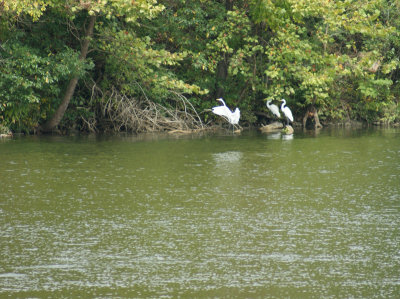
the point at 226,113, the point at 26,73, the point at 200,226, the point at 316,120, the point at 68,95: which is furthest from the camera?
the point at 316,120

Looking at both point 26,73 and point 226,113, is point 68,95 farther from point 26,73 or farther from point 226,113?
A: point 226,113

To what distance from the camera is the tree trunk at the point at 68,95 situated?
20.4m

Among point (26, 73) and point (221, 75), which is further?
point (221, 75)

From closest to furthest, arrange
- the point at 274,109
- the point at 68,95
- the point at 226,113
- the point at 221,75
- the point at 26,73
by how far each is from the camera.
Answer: the point at 26,73 → the point at 68,95 → the point at 226,113 → the point at 274,109 → the point at 221,75

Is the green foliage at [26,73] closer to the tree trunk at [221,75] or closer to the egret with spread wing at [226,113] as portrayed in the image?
the egret with spread wing at [226,113]

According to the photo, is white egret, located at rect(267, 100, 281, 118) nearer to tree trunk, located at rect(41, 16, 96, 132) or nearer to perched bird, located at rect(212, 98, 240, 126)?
perched bird, located at rect(212, 98, 240, 126)

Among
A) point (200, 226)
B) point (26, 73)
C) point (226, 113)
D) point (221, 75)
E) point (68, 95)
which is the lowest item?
point (200, 226)

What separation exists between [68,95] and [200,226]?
1381 centimetres

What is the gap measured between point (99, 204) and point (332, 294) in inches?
171

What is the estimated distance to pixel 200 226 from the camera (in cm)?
792

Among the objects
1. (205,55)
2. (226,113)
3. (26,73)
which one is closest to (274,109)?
(226,113)

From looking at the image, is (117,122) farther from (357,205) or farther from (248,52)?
(357,205)

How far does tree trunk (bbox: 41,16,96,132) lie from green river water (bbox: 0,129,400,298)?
6.21 metres

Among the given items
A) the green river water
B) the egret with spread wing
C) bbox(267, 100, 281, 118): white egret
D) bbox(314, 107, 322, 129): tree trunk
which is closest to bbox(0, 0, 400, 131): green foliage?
bbox(314, 107, 322, 129): tree trunk
